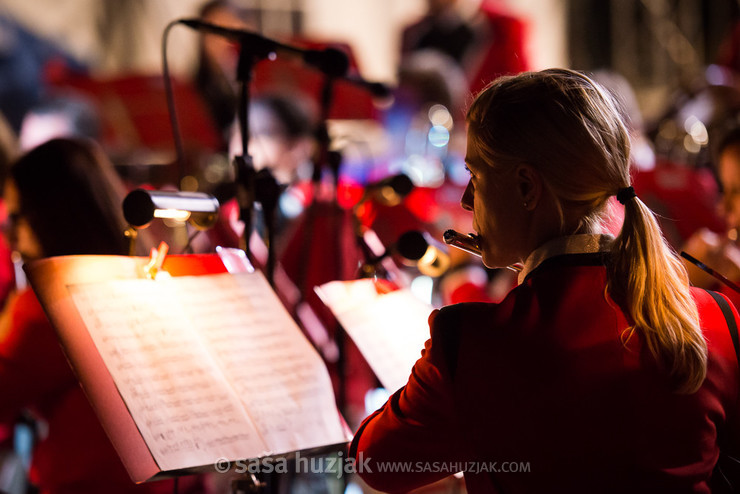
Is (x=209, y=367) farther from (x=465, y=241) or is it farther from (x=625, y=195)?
(x=625, y=195)

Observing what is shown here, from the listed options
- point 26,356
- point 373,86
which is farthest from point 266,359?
point 373,86

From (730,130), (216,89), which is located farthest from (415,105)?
(730,130)

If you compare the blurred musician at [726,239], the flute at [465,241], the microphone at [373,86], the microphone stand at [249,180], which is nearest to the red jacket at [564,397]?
the flute at [465,241]

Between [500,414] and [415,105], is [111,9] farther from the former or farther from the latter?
[500,414]

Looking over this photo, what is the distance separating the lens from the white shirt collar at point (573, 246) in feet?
3.83

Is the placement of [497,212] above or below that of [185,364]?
above

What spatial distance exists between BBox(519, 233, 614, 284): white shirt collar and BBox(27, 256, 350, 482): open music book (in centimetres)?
49

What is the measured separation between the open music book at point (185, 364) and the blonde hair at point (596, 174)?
54cm

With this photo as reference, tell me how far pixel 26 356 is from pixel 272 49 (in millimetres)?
791

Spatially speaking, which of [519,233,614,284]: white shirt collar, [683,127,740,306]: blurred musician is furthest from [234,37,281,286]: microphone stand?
[683,127,740,306]: blurred musician

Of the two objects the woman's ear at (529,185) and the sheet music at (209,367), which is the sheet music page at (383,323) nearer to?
the sheet music at (209,367)

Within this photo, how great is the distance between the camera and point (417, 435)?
3.84ft

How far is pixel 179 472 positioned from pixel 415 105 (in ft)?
9.59

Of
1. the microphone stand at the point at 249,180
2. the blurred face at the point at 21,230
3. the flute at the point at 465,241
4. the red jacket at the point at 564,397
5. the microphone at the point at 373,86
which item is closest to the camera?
the red jacket at the point at 564,397
